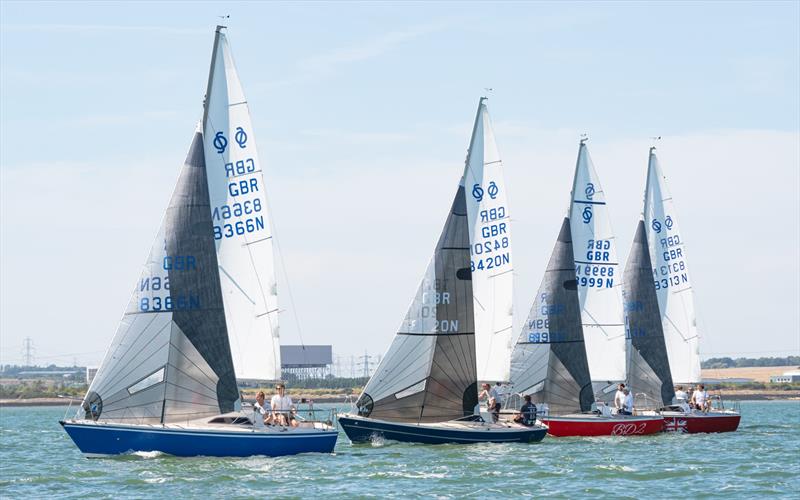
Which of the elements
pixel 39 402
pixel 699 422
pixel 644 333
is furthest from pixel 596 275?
pixel 39 402

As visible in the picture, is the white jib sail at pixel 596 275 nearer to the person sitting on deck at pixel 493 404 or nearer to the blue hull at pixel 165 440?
the person sitting on deck at pixel 493 404

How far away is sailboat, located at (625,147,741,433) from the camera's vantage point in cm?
6344

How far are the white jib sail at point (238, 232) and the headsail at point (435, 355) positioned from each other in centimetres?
591

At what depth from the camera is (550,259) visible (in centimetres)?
5784

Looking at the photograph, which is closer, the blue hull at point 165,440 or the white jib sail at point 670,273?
the blue hull at point 165,440

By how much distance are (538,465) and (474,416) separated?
686cm

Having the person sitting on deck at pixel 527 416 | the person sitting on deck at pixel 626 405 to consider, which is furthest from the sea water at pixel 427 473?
the person sitting on deck at pixel 626 405

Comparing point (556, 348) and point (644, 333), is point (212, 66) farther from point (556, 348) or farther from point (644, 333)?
point (644, 333)

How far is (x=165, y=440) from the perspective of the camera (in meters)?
40.4

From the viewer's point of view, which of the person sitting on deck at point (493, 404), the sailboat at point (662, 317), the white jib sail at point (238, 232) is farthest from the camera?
the sailboat at point (662, 317)

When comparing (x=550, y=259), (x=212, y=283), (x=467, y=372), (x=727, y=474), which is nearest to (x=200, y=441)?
(x=212, y=283)

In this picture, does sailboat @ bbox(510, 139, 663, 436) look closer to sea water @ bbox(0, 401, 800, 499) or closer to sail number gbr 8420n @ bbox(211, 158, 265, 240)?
sea water @ bbox(0, 401, 800, 499)

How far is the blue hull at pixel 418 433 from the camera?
47.7 m

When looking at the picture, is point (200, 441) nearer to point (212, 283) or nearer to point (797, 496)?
point (212, 283)
